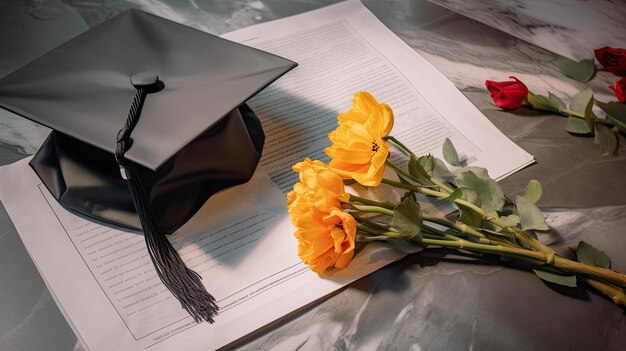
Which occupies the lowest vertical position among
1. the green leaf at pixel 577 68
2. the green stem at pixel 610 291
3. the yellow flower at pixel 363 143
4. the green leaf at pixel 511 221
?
the green stem at pixel 610 291

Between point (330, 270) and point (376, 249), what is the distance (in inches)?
2.1

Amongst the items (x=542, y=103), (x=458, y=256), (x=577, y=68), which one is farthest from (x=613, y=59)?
(x=458, y=256)

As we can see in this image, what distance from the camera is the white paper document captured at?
50cm

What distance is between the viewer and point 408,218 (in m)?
0.50

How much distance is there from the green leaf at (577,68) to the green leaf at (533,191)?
288mm

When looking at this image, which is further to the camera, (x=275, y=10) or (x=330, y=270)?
(x=275, y=10)

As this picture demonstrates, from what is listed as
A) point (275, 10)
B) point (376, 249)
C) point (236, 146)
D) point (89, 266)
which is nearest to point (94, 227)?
point (89, 266)

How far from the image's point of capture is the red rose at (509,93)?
70 cm

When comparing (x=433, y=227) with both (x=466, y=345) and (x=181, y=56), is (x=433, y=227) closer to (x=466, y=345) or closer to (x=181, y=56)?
(x=466, y=345)

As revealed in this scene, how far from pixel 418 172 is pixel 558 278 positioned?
167 mm

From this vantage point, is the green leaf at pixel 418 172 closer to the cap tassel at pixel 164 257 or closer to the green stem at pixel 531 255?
the green stem at pixel 531 255

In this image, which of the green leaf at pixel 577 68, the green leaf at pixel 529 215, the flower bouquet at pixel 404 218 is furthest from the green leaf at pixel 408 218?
the green leaf at pixel 577 68

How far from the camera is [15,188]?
606 millimetres

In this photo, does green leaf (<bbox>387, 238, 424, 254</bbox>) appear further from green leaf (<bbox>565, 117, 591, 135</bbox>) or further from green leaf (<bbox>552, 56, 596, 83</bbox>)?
green leaf (<bbox>552, 56, 596, 83</bbox>)
